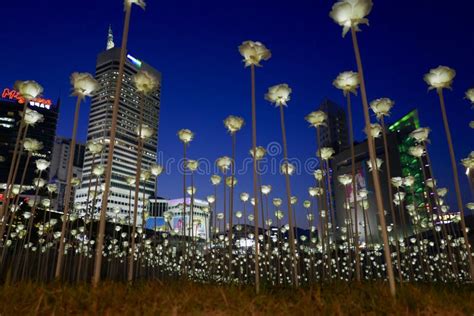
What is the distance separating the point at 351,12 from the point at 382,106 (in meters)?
5.31

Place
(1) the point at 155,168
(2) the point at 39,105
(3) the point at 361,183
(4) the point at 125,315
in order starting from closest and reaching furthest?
(4) the point at 125,315, (1) the point at 155,168, (3) the point at 361,183, (2) the point at 39,105

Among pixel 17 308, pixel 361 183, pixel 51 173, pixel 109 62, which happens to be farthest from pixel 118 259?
pixel 109 62

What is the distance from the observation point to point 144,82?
11656 mm

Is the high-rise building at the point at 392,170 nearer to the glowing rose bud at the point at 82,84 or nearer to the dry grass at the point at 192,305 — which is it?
the glowing rose bud at the point at 82,84

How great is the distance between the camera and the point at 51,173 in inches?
6590

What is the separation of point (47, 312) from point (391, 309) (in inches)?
215

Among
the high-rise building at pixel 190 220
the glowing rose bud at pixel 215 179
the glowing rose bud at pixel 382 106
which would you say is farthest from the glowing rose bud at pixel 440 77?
the glowing rose bud at pixel 215 179

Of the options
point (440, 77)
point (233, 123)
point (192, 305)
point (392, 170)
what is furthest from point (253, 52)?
point (392, 170)

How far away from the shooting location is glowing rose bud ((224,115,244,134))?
14.6 m

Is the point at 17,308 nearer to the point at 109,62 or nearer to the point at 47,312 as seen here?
the point at 47,312

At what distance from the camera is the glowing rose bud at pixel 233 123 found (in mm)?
14586

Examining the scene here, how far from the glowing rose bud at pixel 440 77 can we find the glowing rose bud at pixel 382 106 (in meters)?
1.52

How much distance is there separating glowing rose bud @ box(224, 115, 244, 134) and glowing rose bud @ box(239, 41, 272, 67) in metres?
3.42

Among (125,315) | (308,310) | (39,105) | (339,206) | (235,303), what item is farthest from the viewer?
(39,105)
